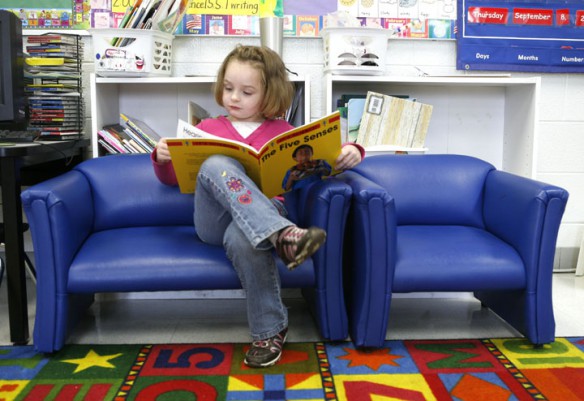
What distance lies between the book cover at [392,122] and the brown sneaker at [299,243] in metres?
0.92

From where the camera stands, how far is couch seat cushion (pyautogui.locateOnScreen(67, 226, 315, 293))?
1.74 metres

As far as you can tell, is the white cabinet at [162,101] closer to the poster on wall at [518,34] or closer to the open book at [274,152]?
the open book at [274,152]

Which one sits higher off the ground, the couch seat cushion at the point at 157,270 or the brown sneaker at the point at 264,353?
the couch seat cushion at the point at 157,270

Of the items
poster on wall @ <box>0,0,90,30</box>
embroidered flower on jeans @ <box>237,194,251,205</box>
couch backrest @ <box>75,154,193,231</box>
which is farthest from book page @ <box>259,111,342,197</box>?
poster on wall @ <box>0,0,90,30</box>

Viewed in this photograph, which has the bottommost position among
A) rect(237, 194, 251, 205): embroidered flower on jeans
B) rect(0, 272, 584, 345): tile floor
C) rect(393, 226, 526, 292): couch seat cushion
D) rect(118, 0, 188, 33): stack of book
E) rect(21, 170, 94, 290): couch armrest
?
rect(0, 272, 584, 345): tile floor

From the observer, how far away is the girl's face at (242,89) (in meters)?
1.80

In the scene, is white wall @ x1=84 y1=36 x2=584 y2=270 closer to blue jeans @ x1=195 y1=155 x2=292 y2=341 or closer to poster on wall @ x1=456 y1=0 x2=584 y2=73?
poster on wall @ x1=456 y1=0 x2=584 y2=73

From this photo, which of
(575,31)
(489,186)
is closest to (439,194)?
(489,186)

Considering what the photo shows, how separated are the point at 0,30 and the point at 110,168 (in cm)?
57

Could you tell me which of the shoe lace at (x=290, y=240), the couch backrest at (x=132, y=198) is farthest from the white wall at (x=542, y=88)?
the shoe lace at (x=290, y=240)

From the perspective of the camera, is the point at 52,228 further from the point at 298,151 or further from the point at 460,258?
the point at 460,258

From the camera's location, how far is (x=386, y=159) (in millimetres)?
2232

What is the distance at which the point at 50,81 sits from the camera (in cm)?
230

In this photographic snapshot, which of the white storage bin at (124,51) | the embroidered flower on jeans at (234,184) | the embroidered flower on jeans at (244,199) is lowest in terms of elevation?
the embroidered flower on jeans at (244,199)
